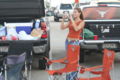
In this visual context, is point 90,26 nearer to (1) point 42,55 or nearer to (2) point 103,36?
(2) point 103,36

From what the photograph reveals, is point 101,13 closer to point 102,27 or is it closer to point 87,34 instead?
point 102,27

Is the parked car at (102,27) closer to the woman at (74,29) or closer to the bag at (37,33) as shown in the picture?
the bag at (37,33)

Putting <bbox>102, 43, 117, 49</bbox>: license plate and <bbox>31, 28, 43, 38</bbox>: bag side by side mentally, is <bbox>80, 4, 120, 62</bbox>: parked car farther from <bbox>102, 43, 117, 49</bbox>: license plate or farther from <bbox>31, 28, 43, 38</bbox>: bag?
<bbox>31, 28, 43, 38</bbox>: bag

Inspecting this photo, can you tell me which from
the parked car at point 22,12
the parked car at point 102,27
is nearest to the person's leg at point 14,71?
the parked car at point 22,12

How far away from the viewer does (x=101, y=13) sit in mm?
10633

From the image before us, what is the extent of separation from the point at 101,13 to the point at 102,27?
1.69 feet

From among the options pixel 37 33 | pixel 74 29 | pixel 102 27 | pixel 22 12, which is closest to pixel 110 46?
pixel 102 27

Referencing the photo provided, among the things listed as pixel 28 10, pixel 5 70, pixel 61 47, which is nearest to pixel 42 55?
pixel 28 10

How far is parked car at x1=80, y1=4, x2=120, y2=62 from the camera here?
32.9 ft

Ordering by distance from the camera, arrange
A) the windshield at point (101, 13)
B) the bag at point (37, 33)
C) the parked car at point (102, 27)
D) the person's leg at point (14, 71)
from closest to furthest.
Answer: the person's leg at point (14, 71), the bag at point (37, 33), the parked car at point (102, 27), the windshield at point (101, 13)

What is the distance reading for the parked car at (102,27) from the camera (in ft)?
32.9

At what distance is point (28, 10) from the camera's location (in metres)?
10.0

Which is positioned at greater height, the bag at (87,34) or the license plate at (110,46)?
the bag at (87,34)

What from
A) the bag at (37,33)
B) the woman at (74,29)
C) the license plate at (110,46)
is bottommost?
the license plate at (110,46)
